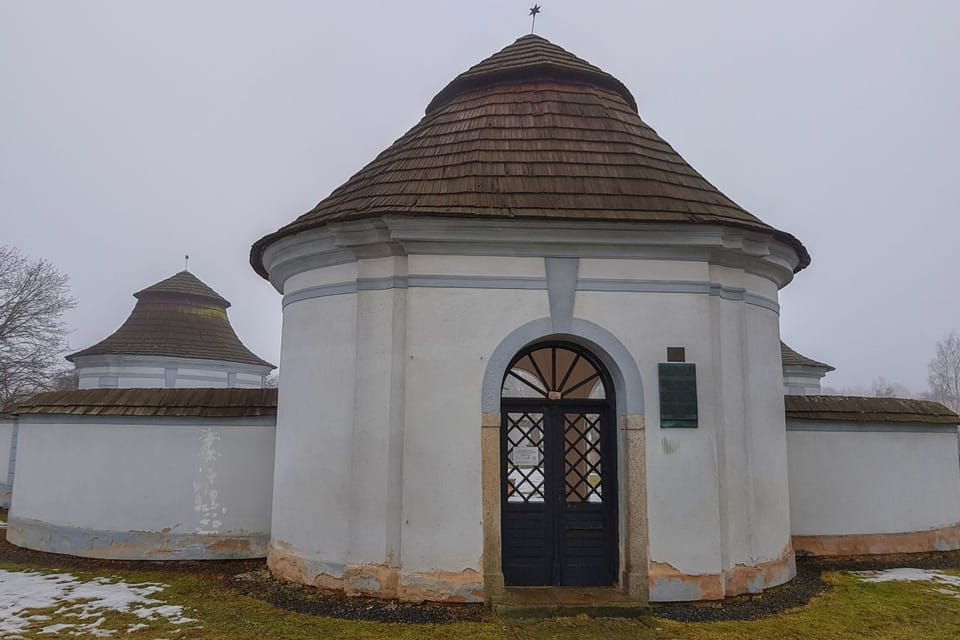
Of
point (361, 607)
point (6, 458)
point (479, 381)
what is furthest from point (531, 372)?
point (6, 458)

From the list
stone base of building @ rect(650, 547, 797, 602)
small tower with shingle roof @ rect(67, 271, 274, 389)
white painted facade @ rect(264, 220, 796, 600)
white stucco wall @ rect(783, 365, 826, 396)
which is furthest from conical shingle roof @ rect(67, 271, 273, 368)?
white stucco wall @ rect(783, 365, 826, 396)

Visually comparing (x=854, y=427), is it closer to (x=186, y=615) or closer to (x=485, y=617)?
(x=485, y=617)

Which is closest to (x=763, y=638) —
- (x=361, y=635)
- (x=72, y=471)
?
(x=361, y=635)

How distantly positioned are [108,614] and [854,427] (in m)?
9.29

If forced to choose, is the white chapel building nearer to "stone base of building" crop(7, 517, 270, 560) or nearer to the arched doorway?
the arched doorway

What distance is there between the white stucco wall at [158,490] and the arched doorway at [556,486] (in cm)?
353

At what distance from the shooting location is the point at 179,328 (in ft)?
65.6

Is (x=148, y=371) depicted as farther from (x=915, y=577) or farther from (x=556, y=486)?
(x=915, y=577)

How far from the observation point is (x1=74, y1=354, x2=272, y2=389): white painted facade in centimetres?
1928

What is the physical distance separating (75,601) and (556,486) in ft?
16.4

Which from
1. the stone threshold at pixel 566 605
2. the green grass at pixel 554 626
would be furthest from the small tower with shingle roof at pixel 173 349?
the stone threshold at pixel 566 605

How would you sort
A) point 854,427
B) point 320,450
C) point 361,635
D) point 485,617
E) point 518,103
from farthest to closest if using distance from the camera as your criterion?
1. point 854,427
2. point 518,103
3. point 320,450
4. point 485,617
5. point 361,635

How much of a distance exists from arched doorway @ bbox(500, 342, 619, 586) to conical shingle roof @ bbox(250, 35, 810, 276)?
1639 millimetres

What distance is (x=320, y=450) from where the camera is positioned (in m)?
6.55
